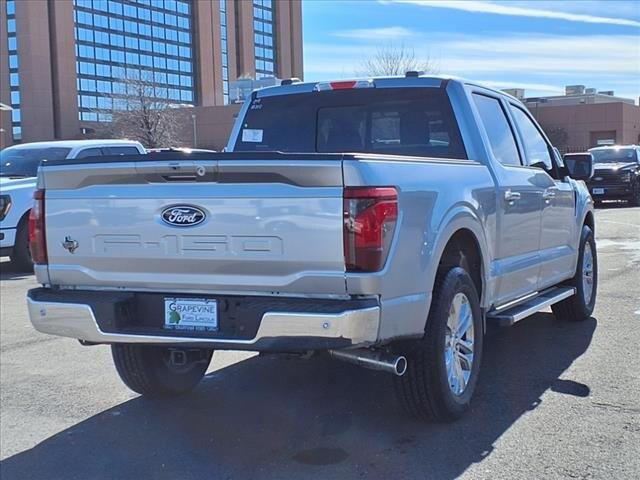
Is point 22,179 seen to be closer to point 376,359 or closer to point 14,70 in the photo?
point 376,359

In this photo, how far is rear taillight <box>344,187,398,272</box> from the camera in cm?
369

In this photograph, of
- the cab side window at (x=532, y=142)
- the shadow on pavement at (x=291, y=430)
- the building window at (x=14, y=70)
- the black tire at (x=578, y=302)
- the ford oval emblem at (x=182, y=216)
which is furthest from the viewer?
the building window at (x=14, y=70)

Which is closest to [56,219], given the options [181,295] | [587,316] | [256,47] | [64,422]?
[181,295]

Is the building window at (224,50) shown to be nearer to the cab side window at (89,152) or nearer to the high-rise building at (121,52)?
the high-rise building at (121,52)

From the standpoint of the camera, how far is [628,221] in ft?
57.9

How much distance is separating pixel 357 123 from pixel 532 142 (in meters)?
1.64

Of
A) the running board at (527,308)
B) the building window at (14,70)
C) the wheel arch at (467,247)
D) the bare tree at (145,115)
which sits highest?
the building window at (14,70)

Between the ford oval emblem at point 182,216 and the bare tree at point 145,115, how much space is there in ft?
183

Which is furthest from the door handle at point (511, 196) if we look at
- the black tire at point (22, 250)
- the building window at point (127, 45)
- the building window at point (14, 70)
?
the building window at point (127, 45)

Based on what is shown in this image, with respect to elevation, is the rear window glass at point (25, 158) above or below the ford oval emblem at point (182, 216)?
above

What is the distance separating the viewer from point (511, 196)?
541 cm

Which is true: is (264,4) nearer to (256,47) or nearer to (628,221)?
(256,47)

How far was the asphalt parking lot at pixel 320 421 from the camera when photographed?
4.05 meters

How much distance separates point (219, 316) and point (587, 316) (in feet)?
14.8
